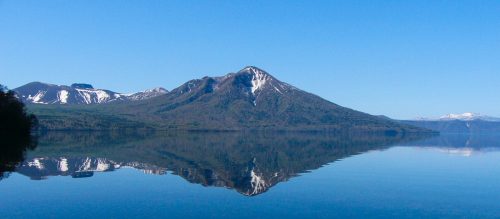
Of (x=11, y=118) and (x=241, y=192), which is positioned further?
(x=11, y=118)

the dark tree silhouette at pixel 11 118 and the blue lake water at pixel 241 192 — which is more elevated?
the dark tree silhouette at pixel 11 118

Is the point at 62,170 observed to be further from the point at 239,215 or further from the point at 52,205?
the point at 239,215

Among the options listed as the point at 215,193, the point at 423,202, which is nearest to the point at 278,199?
the point at 215,193

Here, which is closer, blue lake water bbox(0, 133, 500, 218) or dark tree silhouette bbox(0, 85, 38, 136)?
blue lake water bbox(0, 133, 500, 218)

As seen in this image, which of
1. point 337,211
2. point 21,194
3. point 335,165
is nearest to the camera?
point 337,211

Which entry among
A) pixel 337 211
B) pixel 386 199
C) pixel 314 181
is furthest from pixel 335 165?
pixel 337 211

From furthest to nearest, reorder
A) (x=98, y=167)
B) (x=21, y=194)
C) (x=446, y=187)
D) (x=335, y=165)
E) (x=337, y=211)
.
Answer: (x=335, y=165) → (x=98, y=167) → (x=446, y=187) → (x=21, y=194) → (x=337, y=211)

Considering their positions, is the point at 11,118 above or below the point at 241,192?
above

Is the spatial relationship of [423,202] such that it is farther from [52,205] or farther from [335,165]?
[335,165]

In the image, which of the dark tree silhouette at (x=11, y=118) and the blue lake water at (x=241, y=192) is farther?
the dark tree silhouette at (x=11, y=118)

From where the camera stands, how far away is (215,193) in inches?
1640

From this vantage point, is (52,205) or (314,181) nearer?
(52,205)

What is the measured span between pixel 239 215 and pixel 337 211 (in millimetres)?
7439

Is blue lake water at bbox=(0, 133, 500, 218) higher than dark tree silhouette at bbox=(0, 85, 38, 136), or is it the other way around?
dark tree silhouette at bbox=(0, 85, 38, 136)
